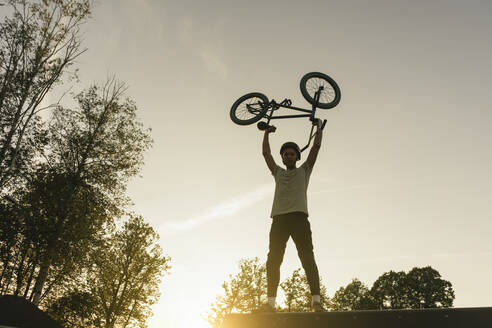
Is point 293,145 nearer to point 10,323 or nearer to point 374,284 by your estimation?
point 10,323

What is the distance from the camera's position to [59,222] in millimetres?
17094

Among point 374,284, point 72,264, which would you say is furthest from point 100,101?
point 374,284

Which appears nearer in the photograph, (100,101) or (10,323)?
(10,323)

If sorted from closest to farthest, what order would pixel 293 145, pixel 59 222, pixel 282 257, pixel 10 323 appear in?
1. pixel 282 257
2. pixel 293 145
3. pixel 10 323
4. pixel 59 222

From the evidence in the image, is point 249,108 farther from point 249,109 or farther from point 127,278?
point 127,278

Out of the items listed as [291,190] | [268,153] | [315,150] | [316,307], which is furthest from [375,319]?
[268,153]

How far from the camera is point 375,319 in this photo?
118 inches

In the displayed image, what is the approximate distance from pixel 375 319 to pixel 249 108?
6571mm

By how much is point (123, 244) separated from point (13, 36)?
1689 centimetres

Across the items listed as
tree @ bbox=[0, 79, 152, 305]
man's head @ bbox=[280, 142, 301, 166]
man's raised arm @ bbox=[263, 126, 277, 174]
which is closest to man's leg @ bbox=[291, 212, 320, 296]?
man's head @ bbox=[280, 142, 301, 166]

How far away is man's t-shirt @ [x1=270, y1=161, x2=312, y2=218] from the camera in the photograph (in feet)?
14.9

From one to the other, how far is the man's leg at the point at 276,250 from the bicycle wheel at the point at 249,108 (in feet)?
14.2

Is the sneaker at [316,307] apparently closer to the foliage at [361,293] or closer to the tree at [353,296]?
the foliage at [361,293]

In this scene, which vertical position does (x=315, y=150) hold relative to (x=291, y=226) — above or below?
above
